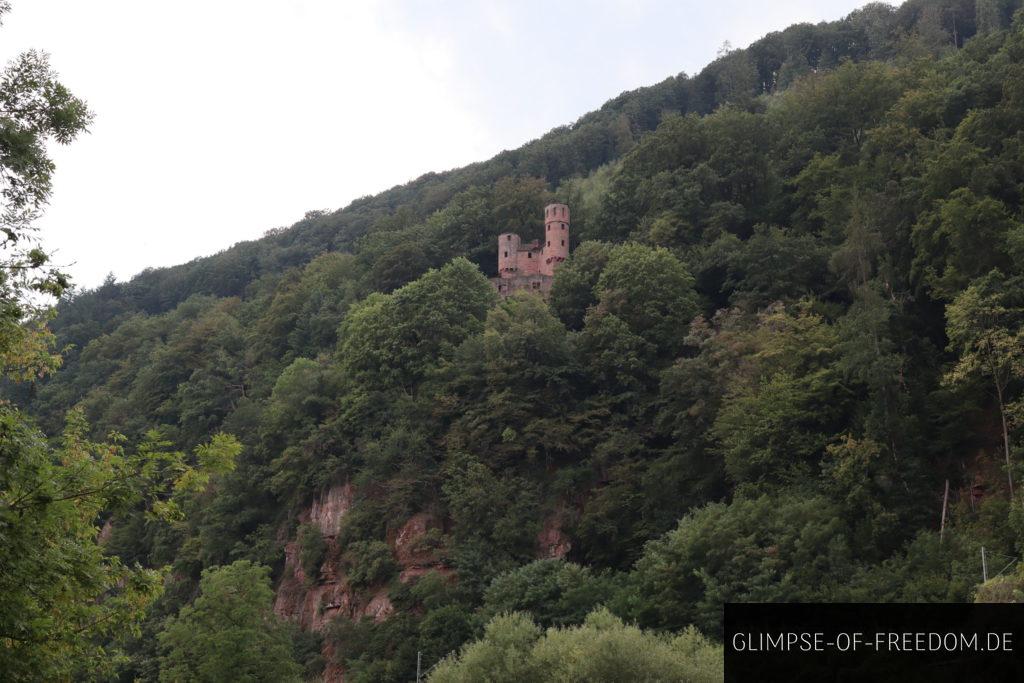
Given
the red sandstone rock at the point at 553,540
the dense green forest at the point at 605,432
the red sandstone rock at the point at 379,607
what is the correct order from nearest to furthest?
the dense green forest at the point at 605,432
the red sandstone rock at the point at 553,540
the red sandstone rock at the point at 379,607

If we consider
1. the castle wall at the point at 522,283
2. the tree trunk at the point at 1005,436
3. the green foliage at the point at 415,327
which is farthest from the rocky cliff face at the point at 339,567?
the castle wall at the point at 522,283

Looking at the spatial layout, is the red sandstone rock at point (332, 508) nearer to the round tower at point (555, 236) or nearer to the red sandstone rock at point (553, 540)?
the red sandstone rock at point (553, 540)

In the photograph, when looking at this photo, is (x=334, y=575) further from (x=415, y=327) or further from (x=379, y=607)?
(x=415, y=327)

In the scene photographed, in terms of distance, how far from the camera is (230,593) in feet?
123

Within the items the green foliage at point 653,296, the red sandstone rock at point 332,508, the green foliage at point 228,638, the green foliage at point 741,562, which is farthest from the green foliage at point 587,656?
the green foliage at point 653,296

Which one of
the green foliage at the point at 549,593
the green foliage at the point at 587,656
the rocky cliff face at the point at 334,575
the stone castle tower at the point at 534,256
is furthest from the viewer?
the stone castle tower at the point at 534,256

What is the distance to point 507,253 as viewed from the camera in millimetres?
71875

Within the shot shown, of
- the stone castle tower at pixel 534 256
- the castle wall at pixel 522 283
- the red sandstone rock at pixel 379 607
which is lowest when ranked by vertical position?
the red sandstone rock at pixel 379 607

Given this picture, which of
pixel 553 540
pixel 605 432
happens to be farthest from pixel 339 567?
pixel 605 432

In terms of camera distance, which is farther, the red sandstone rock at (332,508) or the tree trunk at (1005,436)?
the red sandstone rock at (332,508)

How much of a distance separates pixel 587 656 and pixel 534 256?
148 ft

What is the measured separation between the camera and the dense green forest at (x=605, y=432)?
1108 inches

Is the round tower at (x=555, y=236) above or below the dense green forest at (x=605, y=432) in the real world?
above

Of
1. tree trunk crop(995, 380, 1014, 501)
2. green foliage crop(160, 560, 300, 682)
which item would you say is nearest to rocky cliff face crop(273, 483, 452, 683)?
green foliage crop(160, 560, 300, 682)
